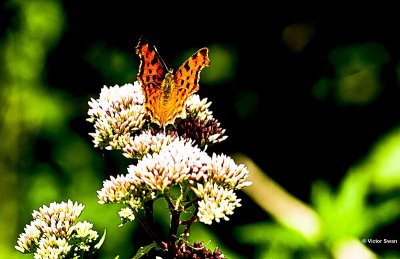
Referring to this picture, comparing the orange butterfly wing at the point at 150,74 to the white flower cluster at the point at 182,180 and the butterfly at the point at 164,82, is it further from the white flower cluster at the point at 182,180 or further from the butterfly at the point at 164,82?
the white flower cluster at the point at 182,180

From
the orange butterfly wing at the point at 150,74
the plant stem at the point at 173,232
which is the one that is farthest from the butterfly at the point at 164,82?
the plant stem at the point at 173,232

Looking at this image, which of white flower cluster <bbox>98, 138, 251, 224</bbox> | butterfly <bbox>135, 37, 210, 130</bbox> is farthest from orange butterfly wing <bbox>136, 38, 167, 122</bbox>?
white flower cluster <bbox>98, 138, 251, 224</bbox>

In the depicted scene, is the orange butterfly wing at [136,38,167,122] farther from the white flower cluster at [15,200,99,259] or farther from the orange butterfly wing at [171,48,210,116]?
the white flower cluster at [15,200,99,259]

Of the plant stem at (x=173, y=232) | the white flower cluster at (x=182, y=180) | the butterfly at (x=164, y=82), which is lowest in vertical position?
the plant stem at (x=173, y=232)

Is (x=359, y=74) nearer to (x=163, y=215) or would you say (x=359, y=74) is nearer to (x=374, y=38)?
(x=374, y=38)

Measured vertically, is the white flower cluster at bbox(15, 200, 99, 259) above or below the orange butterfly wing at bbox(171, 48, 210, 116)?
below

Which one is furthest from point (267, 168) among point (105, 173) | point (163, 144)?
point (163, 144)

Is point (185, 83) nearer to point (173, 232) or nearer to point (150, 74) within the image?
point (150, 74)

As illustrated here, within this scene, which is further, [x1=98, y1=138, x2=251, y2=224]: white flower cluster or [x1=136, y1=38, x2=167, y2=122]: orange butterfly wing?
[x1=136, y1=38, x2=167, y2=122]: orange butterfly wing

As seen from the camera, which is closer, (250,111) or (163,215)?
(163,215)
